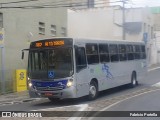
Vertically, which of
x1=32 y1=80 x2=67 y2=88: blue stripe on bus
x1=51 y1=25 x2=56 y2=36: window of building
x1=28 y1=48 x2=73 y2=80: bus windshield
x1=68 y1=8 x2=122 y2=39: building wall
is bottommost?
x1=32 y1=80 x2=67 y2=88: blue stripe on bus

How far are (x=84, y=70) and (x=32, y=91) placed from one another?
7.95 feet

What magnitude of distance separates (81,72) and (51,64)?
52.6 inches

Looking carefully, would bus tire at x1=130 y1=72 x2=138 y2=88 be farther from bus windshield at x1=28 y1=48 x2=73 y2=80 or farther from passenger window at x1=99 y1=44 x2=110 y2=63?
bus windshield at x1=28 y1=48 x2=73 y2=80

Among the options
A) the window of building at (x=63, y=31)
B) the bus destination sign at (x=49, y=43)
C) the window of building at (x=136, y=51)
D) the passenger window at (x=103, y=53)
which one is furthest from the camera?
the window of building at (x=63, y=31)

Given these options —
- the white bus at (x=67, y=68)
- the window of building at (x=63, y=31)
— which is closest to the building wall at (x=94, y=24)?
the window of building at (x=63, y=31)

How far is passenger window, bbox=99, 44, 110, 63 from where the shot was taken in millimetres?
18547

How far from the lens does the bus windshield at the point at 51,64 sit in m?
16.0

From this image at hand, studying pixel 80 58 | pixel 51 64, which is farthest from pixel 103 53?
pixel 51 64

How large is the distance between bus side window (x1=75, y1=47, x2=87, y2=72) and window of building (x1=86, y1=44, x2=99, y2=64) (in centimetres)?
41

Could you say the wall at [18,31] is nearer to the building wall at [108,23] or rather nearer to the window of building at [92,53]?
the window of building at [92,53]

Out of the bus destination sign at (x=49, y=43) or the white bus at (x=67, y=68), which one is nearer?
the white bus at (x=67, y=68)

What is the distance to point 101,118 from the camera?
12.0 metres

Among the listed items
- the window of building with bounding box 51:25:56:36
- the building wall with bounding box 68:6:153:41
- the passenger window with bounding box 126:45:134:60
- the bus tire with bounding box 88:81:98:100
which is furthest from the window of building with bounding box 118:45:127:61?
the building wall with bounding box 68:6:153:41

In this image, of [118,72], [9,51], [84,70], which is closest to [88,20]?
[9,51]
